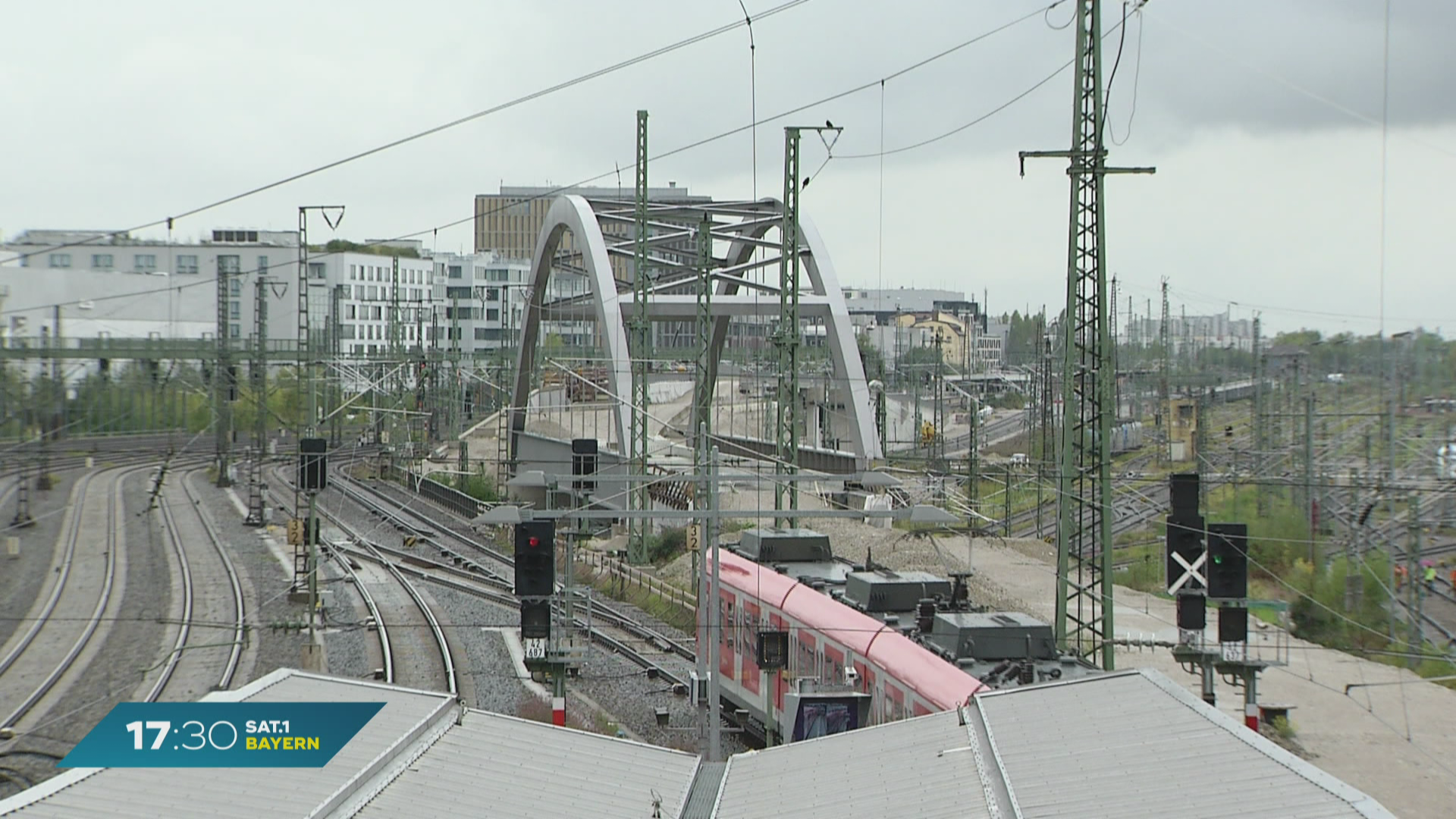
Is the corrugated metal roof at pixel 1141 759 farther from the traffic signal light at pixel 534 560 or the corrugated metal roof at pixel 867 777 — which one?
the traffic signal light at pixel 534 560

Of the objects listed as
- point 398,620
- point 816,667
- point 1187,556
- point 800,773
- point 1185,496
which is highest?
point 1185,496

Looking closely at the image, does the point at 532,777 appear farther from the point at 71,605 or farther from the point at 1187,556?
the point at 71,605

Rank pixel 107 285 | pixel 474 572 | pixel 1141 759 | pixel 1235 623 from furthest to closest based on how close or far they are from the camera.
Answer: pixel 474 572 < pixel 1235 623 < pixel 107 285 < pixel 1141 759

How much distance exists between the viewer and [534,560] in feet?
49.1

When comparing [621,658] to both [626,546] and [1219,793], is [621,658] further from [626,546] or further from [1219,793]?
[1219,793]

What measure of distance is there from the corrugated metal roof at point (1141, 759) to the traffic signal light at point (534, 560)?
5.49m

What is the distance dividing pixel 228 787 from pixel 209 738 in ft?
2.65

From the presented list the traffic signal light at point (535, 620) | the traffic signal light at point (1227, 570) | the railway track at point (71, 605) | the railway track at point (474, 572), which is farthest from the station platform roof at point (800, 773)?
the railway track at point (474, 572)

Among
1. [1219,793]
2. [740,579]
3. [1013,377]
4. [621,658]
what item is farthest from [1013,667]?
[1013,377]

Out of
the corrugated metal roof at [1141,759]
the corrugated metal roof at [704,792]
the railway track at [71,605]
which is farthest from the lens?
the railway track at [71,605]

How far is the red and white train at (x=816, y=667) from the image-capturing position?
13.1 meters

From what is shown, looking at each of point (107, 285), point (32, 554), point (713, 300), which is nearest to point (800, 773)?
point (107, 285)

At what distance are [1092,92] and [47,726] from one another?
13031 mm

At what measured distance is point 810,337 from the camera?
8756cm
